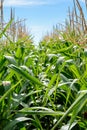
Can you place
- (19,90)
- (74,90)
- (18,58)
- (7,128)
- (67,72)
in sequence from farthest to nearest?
(18,58) < (67,72) < (19,90) < (74,90) < (7,128)

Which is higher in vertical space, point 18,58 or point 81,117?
point 18,58

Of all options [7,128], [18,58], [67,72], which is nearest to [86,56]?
[67,72]

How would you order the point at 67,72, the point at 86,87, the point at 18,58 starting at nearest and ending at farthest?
1. the point at 86,87
2. the point at 67,72
3. the point at 18,58

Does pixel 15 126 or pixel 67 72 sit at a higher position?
pixel 67 72

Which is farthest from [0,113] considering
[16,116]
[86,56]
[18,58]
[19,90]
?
[18,58]

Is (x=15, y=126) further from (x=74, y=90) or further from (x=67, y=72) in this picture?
(x=67, y=72)

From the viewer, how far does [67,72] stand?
74.9 inches

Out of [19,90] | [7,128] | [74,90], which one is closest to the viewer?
[7,128]

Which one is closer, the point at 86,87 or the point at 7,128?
the point at 7,128

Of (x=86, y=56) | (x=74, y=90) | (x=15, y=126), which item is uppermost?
(x=86, y=56)

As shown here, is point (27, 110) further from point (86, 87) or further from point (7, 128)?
point (86, 87)

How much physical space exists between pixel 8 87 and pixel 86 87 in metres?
0.33

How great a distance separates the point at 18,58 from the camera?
209 cm

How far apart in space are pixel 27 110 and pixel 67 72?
661 millimetres
